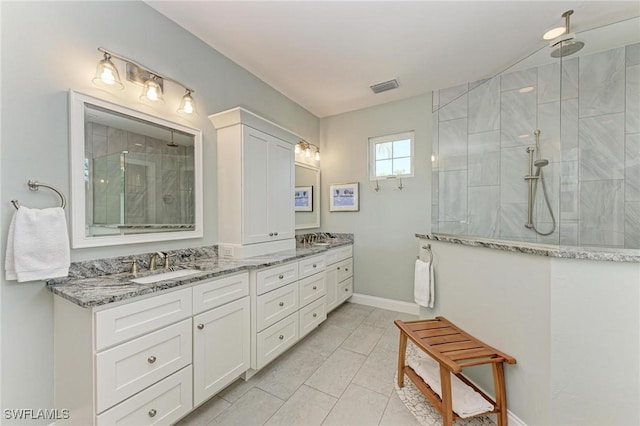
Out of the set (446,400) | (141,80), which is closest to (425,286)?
(446,400)

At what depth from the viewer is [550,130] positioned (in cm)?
228

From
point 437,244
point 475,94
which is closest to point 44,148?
point 437,244

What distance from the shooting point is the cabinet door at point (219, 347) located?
1.46 m

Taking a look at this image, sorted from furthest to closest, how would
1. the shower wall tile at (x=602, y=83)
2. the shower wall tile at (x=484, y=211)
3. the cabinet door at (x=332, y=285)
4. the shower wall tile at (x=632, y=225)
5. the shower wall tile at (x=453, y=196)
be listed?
the cabinet door at (x=332, y=285) < the shower wall tile at (x=453, y=196) < the shower wall tile at (x=484, y=211) < the shower wall tile at (x=602, y=83) < the shower wall tile at (x=632, y=225)

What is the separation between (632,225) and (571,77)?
134cm

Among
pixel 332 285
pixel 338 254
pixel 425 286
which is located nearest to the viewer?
pixel 425 286

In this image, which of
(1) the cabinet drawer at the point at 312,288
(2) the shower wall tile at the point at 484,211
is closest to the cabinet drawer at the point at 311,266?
(1) the cabinet drawer at the point at 312,288

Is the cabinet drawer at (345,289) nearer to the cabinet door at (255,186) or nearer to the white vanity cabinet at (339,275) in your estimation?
the white vanity cabinet at (339,275)

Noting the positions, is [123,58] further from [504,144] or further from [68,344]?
[504,144]

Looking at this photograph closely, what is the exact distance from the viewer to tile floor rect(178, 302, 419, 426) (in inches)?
59.3

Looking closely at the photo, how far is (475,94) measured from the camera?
2670 mm

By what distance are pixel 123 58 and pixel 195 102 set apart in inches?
20.6

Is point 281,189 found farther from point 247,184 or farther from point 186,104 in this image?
point 186,104

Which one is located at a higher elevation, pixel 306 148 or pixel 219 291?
pixel 306 148
